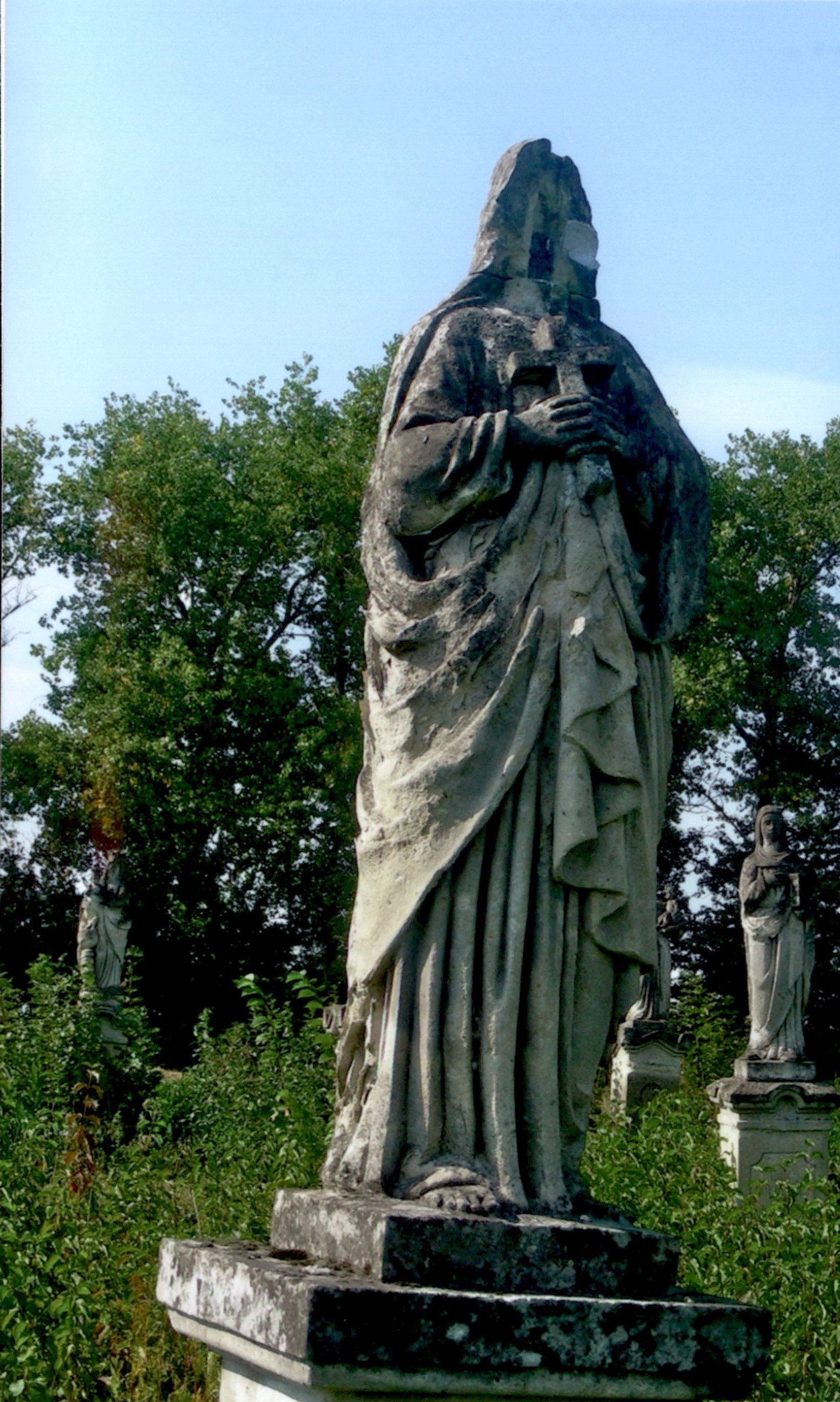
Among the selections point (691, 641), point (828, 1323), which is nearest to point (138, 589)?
point (691, 641)

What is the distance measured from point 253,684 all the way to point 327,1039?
22.0m

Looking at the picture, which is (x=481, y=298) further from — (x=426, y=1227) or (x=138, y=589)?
(x=138, y=589)

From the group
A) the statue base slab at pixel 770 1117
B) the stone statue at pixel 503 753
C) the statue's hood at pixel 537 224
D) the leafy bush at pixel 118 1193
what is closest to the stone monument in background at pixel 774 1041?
the statue base slab at pixel 770 1117

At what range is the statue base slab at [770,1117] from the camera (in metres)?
16.0

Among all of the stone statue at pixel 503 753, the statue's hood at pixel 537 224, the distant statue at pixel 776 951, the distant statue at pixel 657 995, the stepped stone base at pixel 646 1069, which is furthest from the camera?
the distant statue at pixel 657 995

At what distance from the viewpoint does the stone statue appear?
3.98m

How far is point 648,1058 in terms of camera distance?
802 inches

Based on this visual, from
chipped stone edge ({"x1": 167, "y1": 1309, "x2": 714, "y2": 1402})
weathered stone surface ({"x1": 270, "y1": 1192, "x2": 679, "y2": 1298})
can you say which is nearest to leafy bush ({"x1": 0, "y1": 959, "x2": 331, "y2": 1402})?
weathered stone surface ({"x1": 270, "y1": 1192, "x2": 679, "y2": 1298})

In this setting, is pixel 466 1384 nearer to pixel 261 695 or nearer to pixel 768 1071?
pixel 768 1071

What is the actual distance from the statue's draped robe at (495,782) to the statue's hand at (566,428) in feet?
0.12

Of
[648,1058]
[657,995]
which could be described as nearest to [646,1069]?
[648,1058]

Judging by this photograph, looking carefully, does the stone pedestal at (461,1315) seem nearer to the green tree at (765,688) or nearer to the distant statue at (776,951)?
the distant statue at (776,951)

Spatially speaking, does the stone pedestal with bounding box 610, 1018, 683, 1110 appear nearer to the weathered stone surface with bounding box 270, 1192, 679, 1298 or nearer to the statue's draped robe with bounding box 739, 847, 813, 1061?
the statue's draped robe with bounding box 739, 847, 813, 1061

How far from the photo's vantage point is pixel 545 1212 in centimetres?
389
